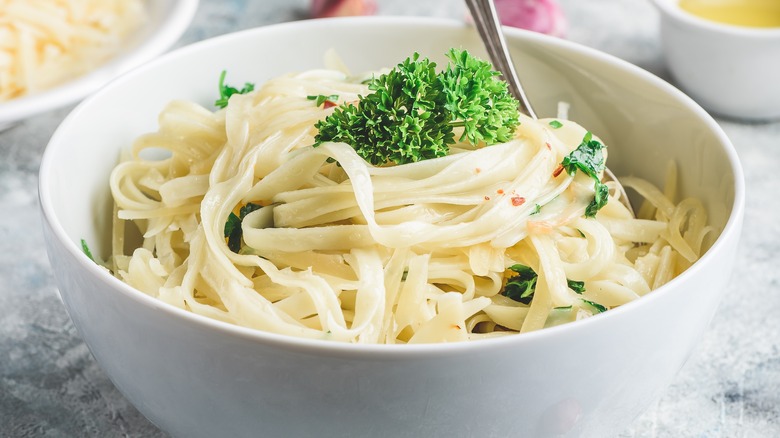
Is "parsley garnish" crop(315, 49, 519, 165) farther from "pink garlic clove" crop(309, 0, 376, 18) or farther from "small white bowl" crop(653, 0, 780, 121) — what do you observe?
"pink garlic clove" crop(309, 0, 376, 18)

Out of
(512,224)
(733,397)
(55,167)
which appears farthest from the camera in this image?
(733,397)

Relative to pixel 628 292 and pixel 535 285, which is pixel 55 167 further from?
pixel 628 292

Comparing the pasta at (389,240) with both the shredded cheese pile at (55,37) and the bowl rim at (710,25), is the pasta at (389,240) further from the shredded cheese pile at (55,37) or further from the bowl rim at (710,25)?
the bowl rim at (710,25)

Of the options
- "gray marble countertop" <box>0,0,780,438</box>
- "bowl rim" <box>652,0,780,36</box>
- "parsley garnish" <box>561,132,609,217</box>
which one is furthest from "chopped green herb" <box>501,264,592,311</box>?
"bowl rim" <box>652,0,780,36</box>

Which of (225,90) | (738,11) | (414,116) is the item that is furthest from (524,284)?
(738,11)

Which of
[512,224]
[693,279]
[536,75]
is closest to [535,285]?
[512,224]

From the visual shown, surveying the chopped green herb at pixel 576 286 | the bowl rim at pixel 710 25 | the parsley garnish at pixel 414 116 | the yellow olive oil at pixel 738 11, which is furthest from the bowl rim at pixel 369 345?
the yellow olive oil at pixel 738 11
